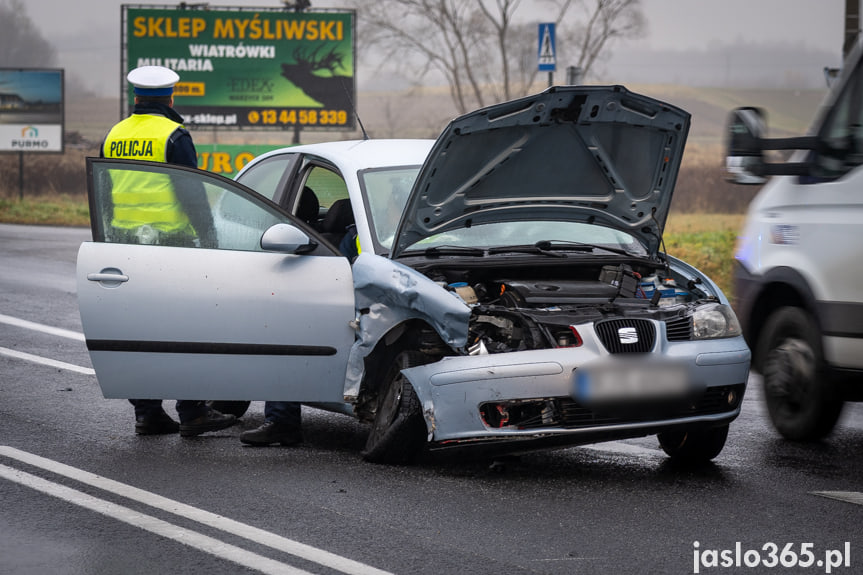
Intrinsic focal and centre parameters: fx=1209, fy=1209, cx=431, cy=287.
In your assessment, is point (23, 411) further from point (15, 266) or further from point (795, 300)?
point (15, 266)

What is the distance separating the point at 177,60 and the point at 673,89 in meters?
72.0

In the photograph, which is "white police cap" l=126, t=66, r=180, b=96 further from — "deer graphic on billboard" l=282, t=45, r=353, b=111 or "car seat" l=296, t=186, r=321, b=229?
"deer graphic on billboard" l=282, t=45, r=353, b=111

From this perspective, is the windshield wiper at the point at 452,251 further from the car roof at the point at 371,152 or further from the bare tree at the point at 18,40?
the bare tree at the point at 18,40

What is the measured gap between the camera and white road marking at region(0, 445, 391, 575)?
4.36m

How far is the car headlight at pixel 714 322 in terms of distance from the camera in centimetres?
591

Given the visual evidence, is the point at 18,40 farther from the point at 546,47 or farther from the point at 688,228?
the point at 546,47

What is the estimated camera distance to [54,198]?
134ft

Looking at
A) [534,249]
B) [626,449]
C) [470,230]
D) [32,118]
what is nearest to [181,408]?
[470,230]

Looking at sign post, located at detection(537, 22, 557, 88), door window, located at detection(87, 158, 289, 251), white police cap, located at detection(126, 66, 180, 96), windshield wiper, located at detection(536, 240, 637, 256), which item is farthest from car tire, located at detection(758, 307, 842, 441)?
sign post, located at detection(537, 22, 557, 88)

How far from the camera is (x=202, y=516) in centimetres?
503

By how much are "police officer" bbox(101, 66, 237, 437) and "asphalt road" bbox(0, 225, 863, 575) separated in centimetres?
15

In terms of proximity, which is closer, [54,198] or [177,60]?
[177,60]

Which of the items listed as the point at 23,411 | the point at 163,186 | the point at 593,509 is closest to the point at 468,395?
the point at 593,509

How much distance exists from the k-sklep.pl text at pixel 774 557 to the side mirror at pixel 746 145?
2.63 meters
